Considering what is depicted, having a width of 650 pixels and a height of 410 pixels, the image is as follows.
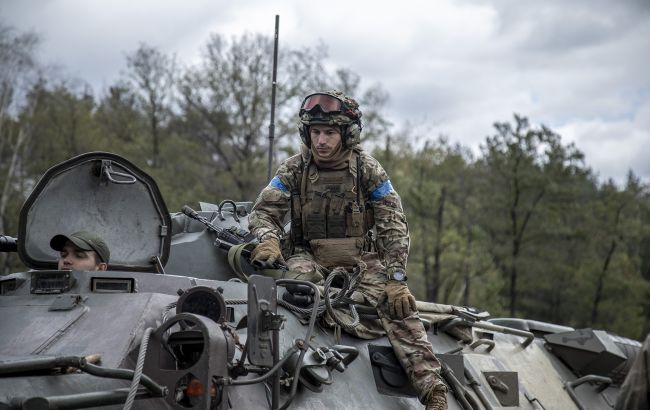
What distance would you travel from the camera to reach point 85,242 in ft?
21.3

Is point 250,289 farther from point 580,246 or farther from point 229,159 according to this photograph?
point 580,246

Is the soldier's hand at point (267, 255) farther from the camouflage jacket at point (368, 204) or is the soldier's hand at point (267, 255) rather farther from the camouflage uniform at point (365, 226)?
the camouflage jacket at point (368, 204)

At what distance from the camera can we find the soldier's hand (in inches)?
269

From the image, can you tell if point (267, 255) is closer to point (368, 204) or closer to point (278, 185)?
point (278, 185)

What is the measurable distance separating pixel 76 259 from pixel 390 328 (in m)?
2.14

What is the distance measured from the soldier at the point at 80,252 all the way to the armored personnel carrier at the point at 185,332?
0.90 ft

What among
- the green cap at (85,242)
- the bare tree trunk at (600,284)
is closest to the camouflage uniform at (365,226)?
the green cap at (85,242)

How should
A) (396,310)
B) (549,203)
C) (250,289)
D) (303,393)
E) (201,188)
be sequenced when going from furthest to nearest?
(549,203)
(201,188)
(396,310)
(303,393)
(250,289)

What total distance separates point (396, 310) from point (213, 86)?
2899 cm

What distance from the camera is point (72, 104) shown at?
1396 inches

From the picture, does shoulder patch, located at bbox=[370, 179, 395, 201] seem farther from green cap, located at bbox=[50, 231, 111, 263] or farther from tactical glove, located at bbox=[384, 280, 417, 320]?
green cap, located at bbox=[50, 231, 111, 263]

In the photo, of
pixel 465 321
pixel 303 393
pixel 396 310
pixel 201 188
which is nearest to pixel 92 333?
pixel 303 393

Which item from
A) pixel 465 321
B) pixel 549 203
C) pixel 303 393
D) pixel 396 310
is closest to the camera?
pixel 303 393

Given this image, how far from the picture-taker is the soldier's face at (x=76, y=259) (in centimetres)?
647
